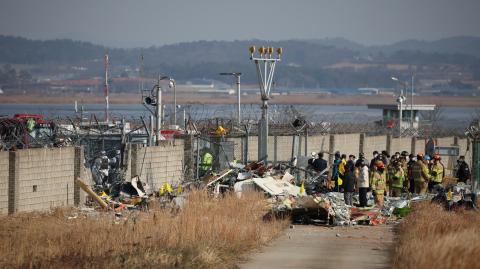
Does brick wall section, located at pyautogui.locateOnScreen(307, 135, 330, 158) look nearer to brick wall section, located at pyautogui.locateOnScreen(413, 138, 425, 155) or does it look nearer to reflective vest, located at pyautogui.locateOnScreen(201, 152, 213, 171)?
reflective vest, located at pyautogui.locateOnScreen(201, 152, 213, 171)

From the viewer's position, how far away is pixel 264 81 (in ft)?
113

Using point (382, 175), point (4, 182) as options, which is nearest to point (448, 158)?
point (382, 175)

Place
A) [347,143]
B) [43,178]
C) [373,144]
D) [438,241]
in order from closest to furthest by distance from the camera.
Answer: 1. [438,241]
2. [43,178]
3. [347,143]
4. [373,144]

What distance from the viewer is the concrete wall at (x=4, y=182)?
79.0ft

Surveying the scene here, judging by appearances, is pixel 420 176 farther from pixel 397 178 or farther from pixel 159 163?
pixel 159 163

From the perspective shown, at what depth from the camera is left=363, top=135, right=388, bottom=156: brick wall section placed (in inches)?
1719

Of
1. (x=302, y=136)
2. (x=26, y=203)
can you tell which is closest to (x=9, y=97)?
(x=302, y=136)

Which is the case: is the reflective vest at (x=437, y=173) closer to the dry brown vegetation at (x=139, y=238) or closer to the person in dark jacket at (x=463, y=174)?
the person in dark jacket at (x=463, y=174)

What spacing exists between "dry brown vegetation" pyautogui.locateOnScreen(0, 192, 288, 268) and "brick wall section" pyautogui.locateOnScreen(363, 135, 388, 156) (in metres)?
19.8

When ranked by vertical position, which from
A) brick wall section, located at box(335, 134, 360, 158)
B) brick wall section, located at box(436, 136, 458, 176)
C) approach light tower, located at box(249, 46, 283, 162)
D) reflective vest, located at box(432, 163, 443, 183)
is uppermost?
approach light tower, located at box(249, 46, 283, 162)

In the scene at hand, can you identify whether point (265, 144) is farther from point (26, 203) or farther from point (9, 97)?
point (9, 97)

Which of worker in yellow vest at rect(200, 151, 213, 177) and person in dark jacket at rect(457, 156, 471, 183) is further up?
worker in yellow vest at rect(200, 151, 213, 177)

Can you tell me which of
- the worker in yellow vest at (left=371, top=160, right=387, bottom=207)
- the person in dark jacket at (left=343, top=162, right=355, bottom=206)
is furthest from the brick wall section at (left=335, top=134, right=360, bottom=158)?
the person in dark jacket at (left=343, top=162, right=355, bottom=206)

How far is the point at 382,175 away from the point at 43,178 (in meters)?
9.13
